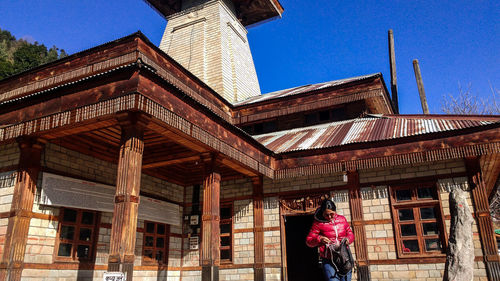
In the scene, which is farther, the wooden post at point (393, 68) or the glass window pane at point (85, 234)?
the wooden post at point (393, 68)

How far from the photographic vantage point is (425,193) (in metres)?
10.2

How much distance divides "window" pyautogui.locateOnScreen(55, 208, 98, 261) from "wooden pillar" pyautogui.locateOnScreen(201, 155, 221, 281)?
10.4ft

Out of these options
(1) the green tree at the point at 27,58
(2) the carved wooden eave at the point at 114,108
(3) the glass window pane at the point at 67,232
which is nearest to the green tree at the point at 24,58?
(1) the green tree at the point at 27,58

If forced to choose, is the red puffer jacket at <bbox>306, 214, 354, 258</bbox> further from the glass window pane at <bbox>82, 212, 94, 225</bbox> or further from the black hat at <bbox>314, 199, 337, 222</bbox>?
the glass window pane at <bbox>82, 212, 94, 225</bbox>

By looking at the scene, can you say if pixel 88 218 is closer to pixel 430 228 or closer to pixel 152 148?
pixel 152 148

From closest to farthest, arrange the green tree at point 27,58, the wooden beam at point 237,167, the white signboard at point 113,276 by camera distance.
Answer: the white signboard at point 113,276, the wooden beam at point 237,167, the green tree at point 27,58

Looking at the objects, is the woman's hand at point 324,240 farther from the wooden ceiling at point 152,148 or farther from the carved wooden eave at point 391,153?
the carved wooden eave at point 391,153

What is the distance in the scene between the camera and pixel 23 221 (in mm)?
8211

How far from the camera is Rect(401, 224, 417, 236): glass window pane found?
32.8 ft

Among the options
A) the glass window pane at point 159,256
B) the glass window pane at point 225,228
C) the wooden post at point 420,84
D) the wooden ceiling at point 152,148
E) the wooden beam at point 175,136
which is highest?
the wooden post at point 420,84

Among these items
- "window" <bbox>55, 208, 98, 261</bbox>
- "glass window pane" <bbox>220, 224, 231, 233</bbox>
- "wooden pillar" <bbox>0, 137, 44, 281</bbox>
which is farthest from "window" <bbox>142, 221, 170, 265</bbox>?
"wooden pillar" <bbox>0, 137, 44, 281</bbox>

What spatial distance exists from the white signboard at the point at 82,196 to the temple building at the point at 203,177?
3cm

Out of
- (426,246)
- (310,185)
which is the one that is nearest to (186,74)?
(310,185)

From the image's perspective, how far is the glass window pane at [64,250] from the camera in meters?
9.11
